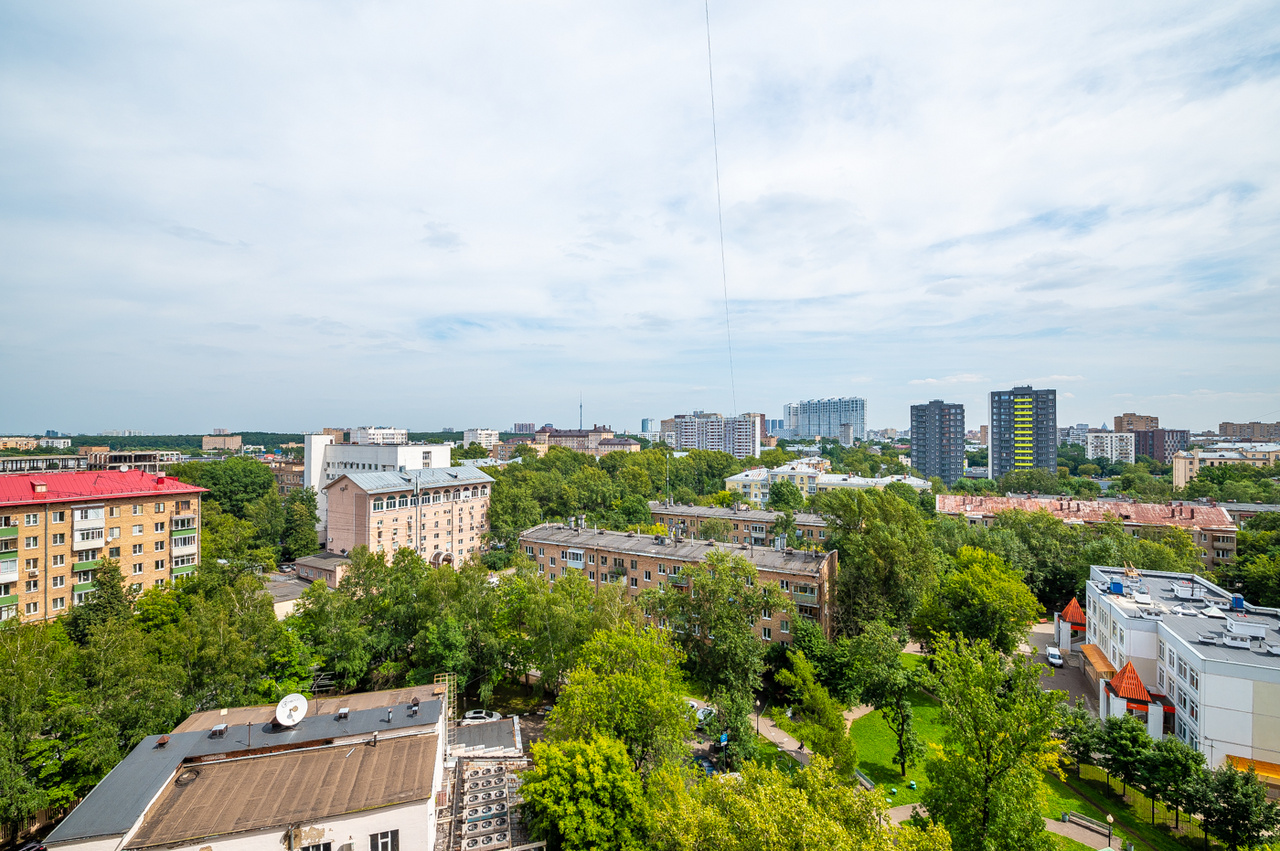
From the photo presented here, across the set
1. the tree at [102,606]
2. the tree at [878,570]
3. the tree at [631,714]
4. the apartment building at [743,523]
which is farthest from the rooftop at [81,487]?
the tree at [878,570]

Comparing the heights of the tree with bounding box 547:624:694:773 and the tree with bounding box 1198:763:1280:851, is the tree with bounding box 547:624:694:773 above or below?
above

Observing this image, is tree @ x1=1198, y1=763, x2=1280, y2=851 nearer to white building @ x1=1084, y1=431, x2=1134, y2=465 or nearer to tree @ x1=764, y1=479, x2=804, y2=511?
tree @ x1=764, y1=479, x2=804, y2=511

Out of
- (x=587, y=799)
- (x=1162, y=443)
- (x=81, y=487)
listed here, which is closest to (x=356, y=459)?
(x=81, y=487)

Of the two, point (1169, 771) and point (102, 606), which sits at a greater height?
point (102, 606)

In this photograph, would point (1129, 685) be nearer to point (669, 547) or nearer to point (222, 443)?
point (669, 547)

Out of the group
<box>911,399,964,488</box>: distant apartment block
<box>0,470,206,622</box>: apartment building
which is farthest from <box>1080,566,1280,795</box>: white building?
<box>911,399,964,488</box>: distant apartment block

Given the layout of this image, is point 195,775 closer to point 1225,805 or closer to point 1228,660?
point 1225,805

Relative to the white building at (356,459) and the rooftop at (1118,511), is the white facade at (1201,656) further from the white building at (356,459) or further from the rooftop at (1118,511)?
the white building at (356,459)
